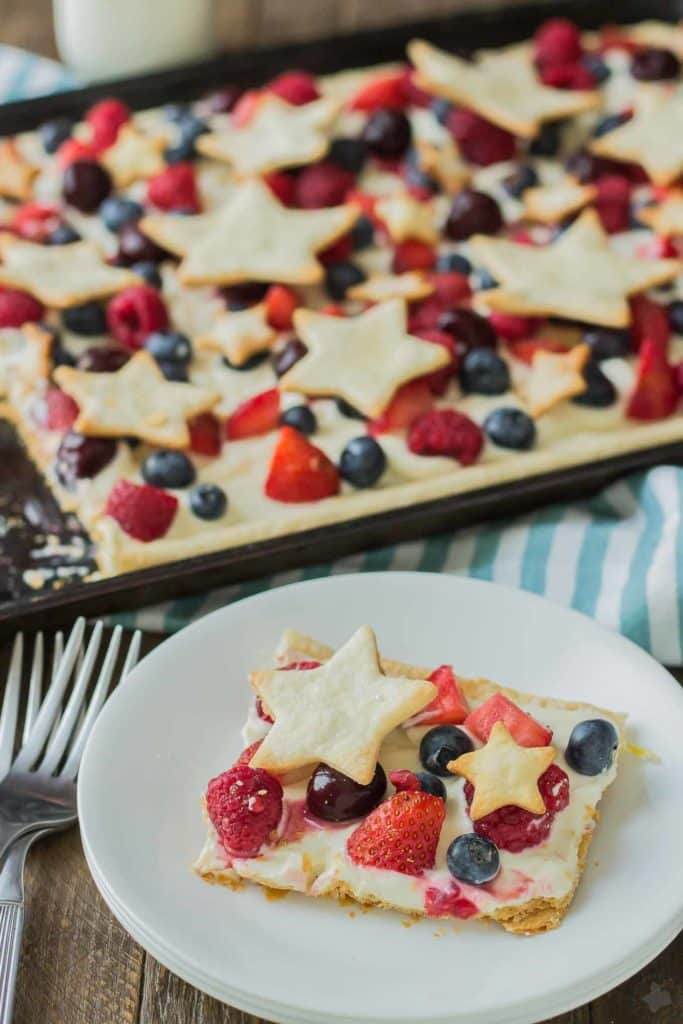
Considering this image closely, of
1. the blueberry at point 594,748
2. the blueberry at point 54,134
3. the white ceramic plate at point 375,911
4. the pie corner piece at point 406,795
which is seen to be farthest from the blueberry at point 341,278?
the blueberry at point 594,748

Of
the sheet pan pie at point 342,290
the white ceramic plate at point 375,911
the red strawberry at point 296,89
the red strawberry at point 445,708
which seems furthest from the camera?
the red strawberry at point 296,89

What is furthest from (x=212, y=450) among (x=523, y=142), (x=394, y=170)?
(x=523, y=142)

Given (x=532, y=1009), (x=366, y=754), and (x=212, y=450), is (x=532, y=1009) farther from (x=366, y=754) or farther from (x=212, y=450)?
(x=212, y=450)

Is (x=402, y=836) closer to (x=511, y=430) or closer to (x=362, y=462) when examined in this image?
(x=362, y=462)

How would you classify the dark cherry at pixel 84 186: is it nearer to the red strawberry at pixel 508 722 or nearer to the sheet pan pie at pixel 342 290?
the sheet pan pie at pixel 342 290

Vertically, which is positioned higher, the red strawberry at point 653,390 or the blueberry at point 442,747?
the blueberry at point 442,747

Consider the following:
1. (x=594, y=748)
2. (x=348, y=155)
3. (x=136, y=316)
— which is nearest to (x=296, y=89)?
(x=348, y=155)
